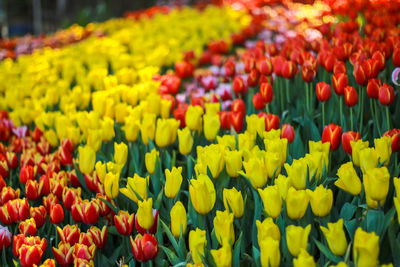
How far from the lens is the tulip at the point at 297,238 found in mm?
1339

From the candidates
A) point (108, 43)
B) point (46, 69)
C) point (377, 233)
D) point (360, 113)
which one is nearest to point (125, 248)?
point (377, 233)

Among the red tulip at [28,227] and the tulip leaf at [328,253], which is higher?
the tulip leaf at [328,253]

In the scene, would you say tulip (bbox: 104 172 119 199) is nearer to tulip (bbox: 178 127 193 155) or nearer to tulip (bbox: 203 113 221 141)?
tulip (bbox: 178 127 193 155)

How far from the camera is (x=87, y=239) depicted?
1602 mm

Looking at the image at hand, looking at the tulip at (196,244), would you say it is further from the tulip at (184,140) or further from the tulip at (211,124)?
the tulip at (211,124)

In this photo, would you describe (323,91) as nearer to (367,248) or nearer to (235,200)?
(235,200)

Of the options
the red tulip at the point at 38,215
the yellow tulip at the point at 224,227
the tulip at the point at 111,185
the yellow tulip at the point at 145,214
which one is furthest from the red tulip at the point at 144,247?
the red tulip at the point at 38,215

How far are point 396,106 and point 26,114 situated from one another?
7.06 ft

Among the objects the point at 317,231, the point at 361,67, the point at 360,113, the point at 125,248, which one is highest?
the point at 361,67

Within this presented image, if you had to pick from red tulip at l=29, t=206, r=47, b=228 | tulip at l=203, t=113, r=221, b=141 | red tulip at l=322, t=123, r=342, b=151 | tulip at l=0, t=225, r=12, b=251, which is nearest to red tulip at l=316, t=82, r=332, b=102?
red tulip at l=322, t=123, r=342, b=151

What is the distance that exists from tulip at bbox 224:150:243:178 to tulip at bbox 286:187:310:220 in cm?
31

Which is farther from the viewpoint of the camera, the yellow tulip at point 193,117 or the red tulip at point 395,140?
the yellow tulip at point 193,117

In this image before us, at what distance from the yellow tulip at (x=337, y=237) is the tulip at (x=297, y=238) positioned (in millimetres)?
58

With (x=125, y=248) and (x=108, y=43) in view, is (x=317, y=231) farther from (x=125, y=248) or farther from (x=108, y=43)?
(x=108, y=43)
